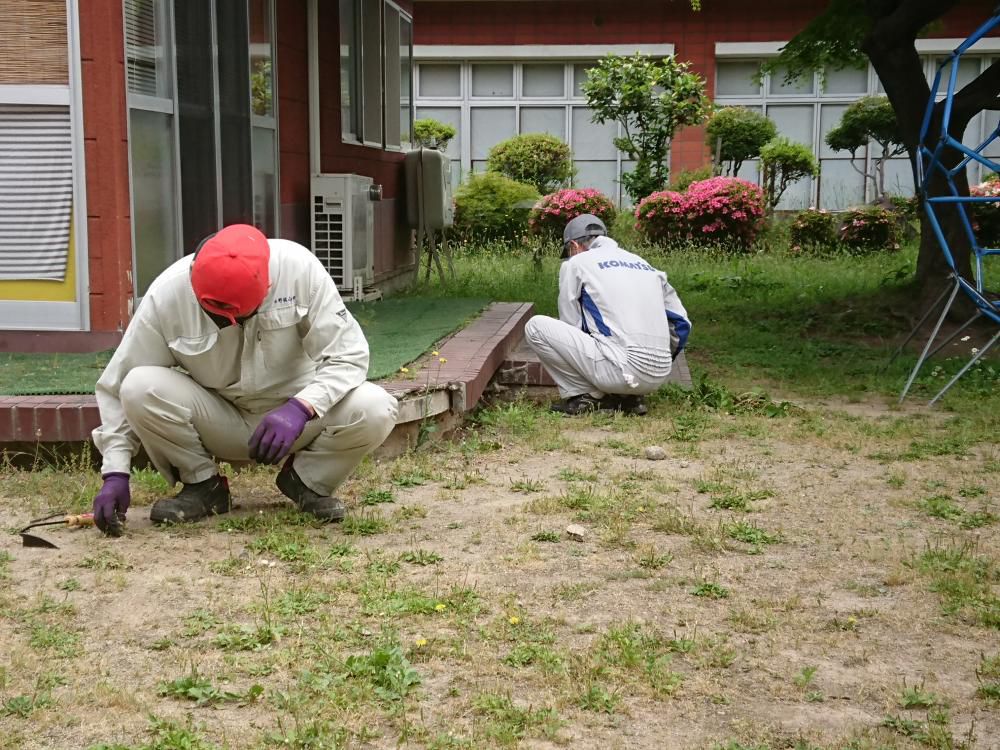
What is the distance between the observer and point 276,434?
14.5ft

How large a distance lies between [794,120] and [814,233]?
17.2 feet

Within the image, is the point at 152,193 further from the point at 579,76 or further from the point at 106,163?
the point at 579,76

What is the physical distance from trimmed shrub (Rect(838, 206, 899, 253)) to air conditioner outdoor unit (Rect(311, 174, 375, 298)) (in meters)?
8.15

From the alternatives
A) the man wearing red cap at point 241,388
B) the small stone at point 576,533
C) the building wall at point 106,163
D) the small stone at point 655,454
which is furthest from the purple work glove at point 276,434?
the building wall at point 106,163

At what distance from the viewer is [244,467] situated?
5609mm

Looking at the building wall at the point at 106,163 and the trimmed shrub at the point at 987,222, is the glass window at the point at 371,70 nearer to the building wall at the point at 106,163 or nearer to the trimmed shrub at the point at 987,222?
the building wall at the point at 106,163

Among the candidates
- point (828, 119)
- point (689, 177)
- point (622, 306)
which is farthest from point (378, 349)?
point (828, 119)

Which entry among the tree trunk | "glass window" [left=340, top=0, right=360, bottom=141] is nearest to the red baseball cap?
"glass window" [left=340, top=0, right=360, bottom=141]

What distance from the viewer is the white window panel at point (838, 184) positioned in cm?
2105

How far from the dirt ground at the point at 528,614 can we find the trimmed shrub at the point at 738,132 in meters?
14.0

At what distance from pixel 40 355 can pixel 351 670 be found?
4.30m

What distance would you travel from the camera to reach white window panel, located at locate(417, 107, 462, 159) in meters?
21.4

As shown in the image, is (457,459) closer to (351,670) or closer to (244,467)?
(244,467)

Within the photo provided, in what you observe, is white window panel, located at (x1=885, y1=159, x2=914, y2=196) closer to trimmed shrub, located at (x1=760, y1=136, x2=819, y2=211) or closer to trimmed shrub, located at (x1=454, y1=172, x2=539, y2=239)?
trimmed shrub, located at (x1=760, y1=136, x2=819, y2=211)
